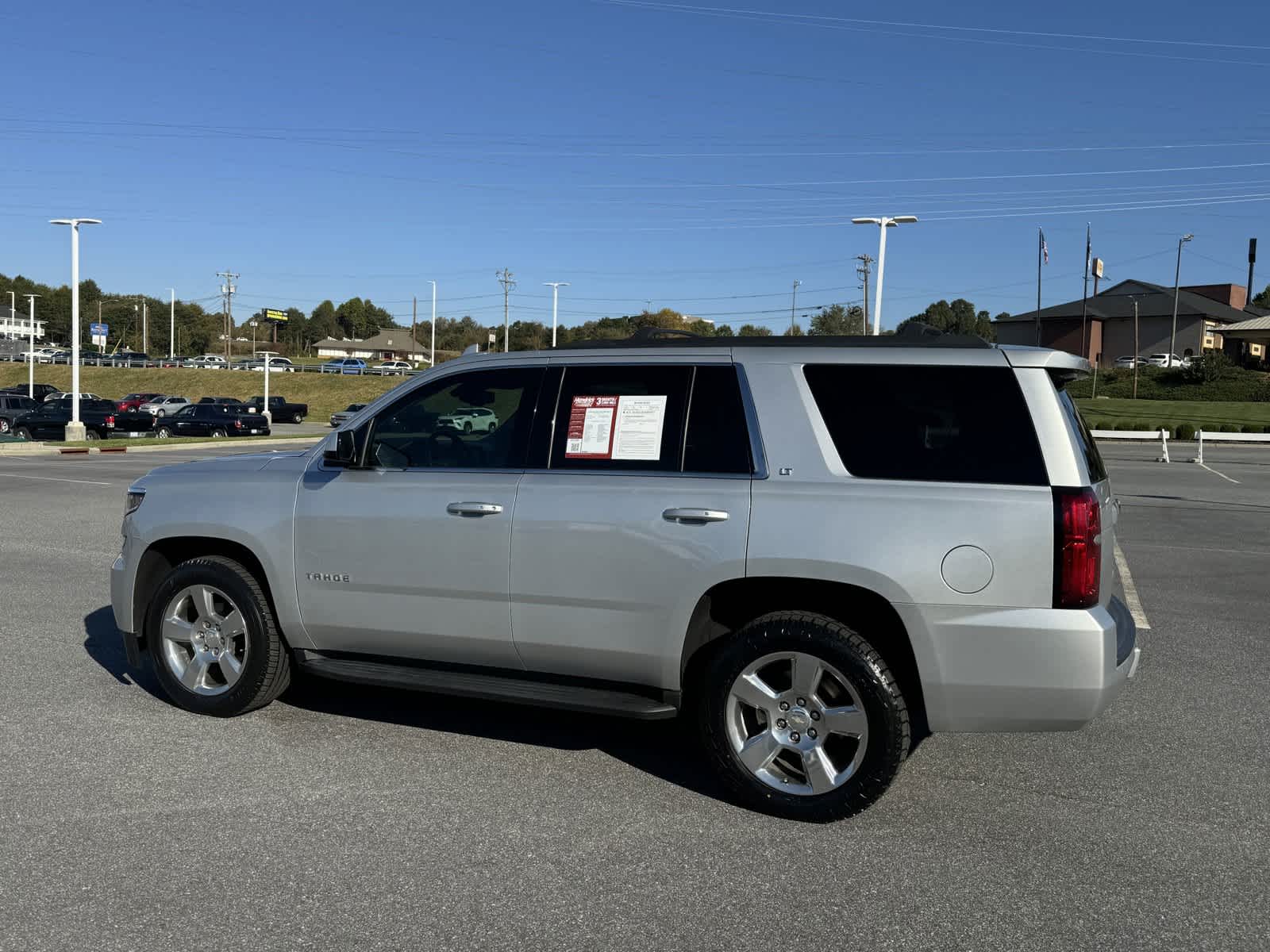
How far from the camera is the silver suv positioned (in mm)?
4289

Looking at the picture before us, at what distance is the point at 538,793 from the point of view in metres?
4.77

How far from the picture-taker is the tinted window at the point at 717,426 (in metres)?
4.73

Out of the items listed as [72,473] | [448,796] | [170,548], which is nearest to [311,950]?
[448,796]

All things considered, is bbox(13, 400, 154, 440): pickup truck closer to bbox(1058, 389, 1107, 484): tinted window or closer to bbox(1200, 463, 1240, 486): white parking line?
bbox(1200, 463, 1240, 486): white parking line

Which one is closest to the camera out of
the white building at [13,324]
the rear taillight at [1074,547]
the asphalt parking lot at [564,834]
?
the asphalt parking lot at [564,834]

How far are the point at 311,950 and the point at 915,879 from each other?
2085mm

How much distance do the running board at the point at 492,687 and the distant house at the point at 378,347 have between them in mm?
167955

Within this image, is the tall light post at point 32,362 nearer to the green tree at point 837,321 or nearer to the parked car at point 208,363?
the parked car at point 208,363

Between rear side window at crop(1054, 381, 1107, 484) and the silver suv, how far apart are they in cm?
2

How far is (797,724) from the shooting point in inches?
179

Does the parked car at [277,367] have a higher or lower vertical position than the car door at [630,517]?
higher

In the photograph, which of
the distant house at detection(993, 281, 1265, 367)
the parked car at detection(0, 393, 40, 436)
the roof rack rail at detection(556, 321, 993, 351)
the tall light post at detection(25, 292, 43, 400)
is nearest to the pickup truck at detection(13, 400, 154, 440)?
the parked car at detection(0, 393, 40, 436)

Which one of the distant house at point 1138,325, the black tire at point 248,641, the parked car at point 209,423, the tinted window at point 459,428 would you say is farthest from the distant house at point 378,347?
the tinted window at point 459,428

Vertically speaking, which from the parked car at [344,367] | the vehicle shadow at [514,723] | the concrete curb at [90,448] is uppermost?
the parked car at [344,367]
